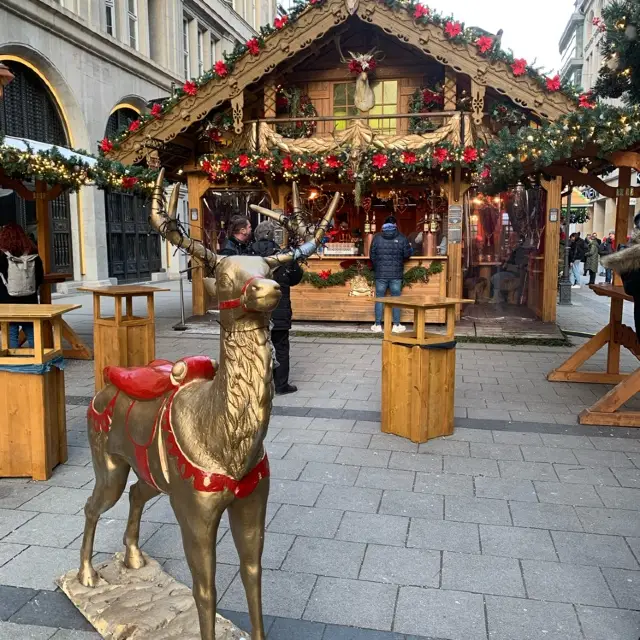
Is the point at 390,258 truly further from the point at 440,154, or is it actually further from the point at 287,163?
the point at 287,163

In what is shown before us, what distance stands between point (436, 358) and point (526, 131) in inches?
105

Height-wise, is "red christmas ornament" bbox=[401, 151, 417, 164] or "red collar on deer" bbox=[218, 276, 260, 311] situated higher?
"red christmas ornament" bbox=[401, 151, 417, 164]

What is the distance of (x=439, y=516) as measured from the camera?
12.7ft

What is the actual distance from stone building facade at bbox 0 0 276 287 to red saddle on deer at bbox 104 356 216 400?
13.6 m

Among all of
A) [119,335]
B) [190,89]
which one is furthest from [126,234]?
[119,335]

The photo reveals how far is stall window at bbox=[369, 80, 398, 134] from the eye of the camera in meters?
12.4

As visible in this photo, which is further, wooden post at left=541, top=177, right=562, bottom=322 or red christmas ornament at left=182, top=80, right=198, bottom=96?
wooden post at left=541, top=177, right=562, bottom=322

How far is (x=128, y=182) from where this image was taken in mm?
9164

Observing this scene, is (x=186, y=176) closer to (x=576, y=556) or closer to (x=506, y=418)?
(x=506, y=418)

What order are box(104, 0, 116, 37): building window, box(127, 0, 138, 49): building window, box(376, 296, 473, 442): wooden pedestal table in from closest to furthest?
box(376, 296, 473, 442): wooden pedestal table
box(104, 0, 116, 37): building window
box(127, 0, 138, 49): building window

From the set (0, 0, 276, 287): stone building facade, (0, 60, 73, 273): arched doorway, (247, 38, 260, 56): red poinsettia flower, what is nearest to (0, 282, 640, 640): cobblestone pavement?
(247, 38, 260, 56): red poinsettia flower

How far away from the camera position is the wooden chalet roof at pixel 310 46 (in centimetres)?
1028

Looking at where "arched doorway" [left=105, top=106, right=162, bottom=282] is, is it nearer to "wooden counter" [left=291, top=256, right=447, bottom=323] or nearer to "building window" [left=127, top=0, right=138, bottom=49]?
"building window" [left=127, top=0, right=138, bottom=49]

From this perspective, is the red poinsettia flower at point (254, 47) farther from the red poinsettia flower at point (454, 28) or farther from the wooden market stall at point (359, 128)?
the red poinsettia flower at point (454, 28)
